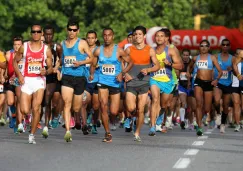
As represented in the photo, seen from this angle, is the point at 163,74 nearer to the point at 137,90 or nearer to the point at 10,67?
the point at 137,90

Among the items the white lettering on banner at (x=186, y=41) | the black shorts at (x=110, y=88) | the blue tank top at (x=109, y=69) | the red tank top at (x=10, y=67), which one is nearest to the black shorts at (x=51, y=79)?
the blue tank top at (x=109, y=69)

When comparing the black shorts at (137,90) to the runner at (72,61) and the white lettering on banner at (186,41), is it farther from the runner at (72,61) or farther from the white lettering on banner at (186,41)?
the white lettering on banner at (186,41)

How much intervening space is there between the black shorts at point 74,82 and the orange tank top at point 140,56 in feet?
3.88

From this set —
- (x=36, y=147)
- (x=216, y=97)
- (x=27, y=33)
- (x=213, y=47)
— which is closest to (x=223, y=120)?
(x=216, y=97)

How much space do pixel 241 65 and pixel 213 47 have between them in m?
15.6

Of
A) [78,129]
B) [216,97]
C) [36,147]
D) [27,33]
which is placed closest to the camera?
[36,147]

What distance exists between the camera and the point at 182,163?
12758mm

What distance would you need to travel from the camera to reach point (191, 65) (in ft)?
72.8

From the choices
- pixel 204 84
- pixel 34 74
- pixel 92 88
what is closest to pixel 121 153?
pixel 34 74

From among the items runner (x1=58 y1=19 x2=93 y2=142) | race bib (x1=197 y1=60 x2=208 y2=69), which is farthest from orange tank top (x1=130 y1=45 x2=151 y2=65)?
race bib (x1=197 y1=60 x2=208 y2=69)

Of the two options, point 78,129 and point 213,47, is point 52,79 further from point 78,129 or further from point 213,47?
point 213,47

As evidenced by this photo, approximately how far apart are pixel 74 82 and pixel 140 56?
4.89 ft

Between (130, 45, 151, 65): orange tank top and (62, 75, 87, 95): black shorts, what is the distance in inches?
46.6

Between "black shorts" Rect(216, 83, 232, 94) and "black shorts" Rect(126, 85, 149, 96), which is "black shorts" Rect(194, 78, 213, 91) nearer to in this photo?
"black shorts" Rect(216, 83, 232, 94)
